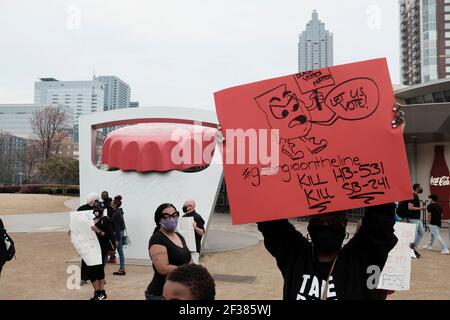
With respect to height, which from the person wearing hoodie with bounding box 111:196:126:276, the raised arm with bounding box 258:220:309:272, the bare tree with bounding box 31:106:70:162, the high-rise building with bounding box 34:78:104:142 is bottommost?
the person wearing hoodie with bounding box 111:196:126:276

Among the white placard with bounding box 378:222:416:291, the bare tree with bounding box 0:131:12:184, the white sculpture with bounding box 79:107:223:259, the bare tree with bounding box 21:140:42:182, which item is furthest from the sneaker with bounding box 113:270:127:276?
the bare tree with bounding box 0:131:12:184

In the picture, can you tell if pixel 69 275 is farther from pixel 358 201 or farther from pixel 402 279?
pixel 358 201

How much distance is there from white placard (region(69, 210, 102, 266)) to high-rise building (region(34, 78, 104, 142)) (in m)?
93.5

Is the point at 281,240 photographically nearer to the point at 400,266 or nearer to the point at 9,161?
the point at 400,266

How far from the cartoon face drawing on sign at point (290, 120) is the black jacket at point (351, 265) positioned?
0.47 m

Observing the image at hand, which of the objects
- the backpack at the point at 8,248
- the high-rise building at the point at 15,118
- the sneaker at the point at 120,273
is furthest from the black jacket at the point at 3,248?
the high-rise building at the point at 15,118

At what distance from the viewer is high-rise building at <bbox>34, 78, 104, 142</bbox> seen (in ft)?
334

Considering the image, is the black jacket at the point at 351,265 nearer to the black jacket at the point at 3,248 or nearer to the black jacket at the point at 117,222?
the black jacket at the point at 3,248

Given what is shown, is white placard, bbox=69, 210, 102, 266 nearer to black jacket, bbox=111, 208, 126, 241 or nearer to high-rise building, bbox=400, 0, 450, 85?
black jacket, bbox=111, 208, 126, 241

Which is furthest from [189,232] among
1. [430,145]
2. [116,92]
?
[116,92]

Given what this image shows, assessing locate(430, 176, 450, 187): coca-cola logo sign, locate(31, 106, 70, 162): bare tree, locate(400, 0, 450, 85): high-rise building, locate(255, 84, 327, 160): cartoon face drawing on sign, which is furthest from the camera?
locate(400, 0, 450, 85): high-rise building

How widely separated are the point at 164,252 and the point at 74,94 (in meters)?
115

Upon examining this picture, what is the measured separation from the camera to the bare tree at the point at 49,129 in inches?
2010

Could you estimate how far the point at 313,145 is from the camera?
2182 millimetres
